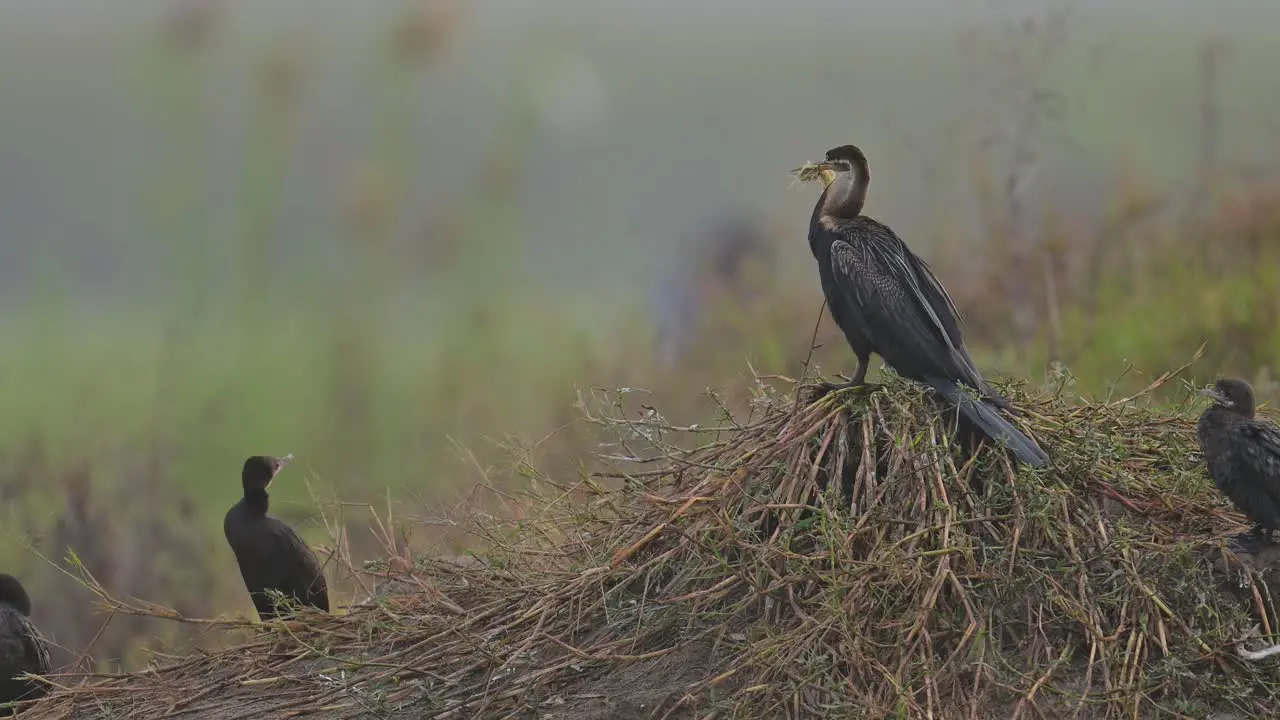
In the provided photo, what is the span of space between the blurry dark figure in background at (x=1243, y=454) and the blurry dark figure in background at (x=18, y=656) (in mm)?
4131

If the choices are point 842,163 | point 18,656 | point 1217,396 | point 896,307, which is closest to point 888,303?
point 896,307

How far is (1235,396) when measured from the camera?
183 inches

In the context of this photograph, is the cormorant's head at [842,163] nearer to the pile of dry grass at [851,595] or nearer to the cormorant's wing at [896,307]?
the cormorant's wing at [896,307]

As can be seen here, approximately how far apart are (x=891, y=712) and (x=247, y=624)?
2216 millimetres

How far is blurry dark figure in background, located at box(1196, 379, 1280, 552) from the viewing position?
177 inches

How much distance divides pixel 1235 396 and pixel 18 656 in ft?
14.2

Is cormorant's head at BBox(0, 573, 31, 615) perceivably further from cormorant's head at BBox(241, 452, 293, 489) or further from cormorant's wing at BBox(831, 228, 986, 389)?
cormorant's wing at BBox(831, 228, 986, 389)

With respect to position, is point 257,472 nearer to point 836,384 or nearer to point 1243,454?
point 836,384

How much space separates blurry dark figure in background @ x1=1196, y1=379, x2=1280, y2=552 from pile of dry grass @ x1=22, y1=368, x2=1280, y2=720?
0.55 feet

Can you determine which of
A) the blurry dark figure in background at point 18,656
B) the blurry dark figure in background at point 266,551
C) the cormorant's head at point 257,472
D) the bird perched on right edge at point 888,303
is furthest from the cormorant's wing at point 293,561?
the bird perched on right edge at point 888,303

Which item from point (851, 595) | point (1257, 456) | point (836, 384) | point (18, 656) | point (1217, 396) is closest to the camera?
point (851, 595)

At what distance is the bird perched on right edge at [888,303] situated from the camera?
4.72 meters

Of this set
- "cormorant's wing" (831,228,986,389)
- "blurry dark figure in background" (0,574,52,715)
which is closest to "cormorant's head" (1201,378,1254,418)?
"cormorant's wing" (831,228,986,389)

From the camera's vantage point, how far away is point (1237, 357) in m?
8.99
